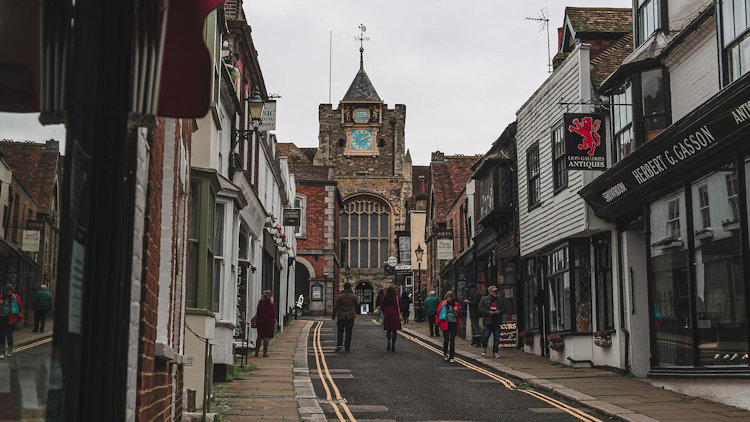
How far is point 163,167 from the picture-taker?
6.48 meters

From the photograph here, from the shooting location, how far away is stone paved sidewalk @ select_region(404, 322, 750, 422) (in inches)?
437

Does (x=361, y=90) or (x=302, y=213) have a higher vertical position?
(x=361, y=90)

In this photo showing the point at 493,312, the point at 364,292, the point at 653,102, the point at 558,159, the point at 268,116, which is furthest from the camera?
the point at 364,292

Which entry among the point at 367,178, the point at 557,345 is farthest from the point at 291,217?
the point at 367,178

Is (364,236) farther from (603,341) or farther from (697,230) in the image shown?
(697,230)

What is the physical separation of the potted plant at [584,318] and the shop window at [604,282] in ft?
1.55

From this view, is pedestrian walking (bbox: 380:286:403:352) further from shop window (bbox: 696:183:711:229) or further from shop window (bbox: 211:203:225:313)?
shop window (bbox: 696:183:711:229)

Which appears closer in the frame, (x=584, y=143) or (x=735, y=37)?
(x=735, y=37)

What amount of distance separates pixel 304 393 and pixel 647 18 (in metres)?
9.28

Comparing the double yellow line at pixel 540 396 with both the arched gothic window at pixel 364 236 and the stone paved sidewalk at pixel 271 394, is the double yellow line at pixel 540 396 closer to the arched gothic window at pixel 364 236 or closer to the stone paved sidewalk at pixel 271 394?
the stone paved sidewalk at pixel 271 394

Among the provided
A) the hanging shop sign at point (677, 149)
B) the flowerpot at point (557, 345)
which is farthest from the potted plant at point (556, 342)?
the hanging shop sign at point (677, 149)

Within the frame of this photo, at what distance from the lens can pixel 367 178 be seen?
231 feet

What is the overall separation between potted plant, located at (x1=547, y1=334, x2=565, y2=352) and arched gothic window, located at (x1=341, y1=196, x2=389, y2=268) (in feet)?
163

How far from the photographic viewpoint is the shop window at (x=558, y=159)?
63.4 feet
